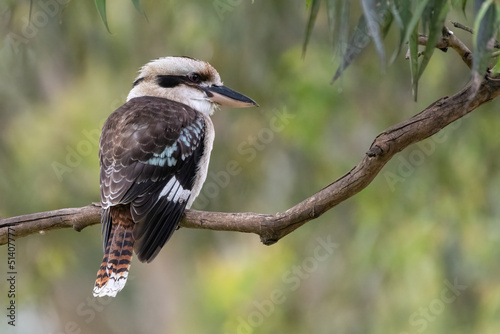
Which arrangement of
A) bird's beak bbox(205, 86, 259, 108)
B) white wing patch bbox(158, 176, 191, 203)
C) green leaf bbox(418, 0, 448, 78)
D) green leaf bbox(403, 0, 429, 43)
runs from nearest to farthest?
green leaf bbox(403, 0, 429, 43) < green leaf bbox(418, 0, 448, 78) < white wing patch bbox(158, 176, 191, 203) < bird's beak bbox(205, 86, 259, 108)

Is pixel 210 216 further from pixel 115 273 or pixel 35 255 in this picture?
pixel 35 255

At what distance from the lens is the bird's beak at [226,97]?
12.4 feet

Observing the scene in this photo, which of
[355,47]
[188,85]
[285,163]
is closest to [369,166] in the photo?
[355,47]

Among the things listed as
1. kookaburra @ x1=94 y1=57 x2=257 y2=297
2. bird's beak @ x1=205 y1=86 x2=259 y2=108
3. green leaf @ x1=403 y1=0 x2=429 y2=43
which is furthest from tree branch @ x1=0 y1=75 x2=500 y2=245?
bird's beak @ x1=205 y1=86 x2=259 y2=108

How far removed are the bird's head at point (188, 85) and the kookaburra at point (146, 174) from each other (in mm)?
34

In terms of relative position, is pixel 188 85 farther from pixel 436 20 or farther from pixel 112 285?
pixel 436 20

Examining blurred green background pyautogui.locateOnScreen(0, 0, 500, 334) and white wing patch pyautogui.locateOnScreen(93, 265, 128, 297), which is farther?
blurred green background pyautogui.locateOnScreen(0, 0, 500, 334)

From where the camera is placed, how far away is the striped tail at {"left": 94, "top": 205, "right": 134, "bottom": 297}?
3.00 metres

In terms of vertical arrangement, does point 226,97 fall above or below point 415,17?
below

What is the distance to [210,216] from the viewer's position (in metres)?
2.82

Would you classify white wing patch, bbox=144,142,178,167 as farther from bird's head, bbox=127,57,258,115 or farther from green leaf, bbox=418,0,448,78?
green leaf, bbox=418,0,448,78

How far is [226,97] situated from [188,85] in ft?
0.66

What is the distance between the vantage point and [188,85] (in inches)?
153

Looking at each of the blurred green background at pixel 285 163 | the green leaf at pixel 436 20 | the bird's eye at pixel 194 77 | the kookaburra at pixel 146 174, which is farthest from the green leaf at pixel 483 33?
the blurred green background at pixel 285 163
